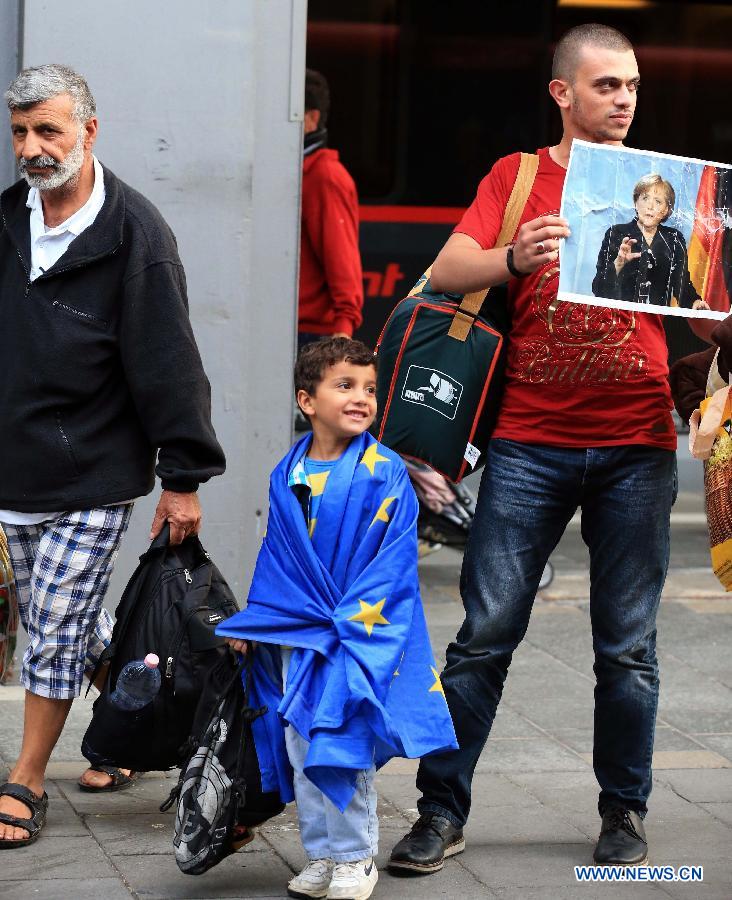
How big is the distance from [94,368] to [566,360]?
123 cm

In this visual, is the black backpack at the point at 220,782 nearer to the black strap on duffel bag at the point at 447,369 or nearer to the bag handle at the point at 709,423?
the black strap on duffel bag at the point at 447,369

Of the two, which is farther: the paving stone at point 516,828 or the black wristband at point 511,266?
the paving stone at point 516,828

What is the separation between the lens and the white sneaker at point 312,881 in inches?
152

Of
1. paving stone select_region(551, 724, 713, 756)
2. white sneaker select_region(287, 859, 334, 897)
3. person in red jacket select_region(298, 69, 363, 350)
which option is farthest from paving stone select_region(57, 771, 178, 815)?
person in red jacket select_region(298, 69, 363, 350)

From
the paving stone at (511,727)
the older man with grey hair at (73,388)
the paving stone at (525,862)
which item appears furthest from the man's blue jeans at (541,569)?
the paving stone at (511,727)

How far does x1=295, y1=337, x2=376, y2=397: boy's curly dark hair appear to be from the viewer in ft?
12.8

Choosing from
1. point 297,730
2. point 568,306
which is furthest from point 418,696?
point 568,306

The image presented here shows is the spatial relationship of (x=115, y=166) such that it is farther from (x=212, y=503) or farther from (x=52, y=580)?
(x=52, y=580)

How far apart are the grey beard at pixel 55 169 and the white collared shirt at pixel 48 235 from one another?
3.3 inches

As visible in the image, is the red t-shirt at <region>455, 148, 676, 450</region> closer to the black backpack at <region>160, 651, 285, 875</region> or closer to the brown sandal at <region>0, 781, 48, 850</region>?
the black backpack at <region>160, 651, 285, 875</region>

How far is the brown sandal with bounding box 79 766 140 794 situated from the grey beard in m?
1.64

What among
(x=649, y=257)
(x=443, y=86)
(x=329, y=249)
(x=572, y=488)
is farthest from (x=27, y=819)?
(x=443, y=86)

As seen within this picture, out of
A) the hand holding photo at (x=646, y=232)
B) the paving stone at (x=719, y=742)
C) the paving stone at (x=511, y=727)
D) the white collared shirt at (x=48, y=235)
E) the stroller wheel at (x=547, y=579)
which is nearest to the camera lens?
the hand holding photo at (x=646, y=232)

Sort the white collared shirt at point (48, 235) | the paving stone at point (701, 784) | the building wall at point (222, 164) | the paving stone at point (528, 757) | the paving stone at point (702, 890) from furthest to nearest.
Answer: the building wall at point (222, 164) < the paving stone at point (528, 757) < the paving stone at point (701, 784) < the white collared shirt at point (48, 235) < the paving stone at point (702, 890)
